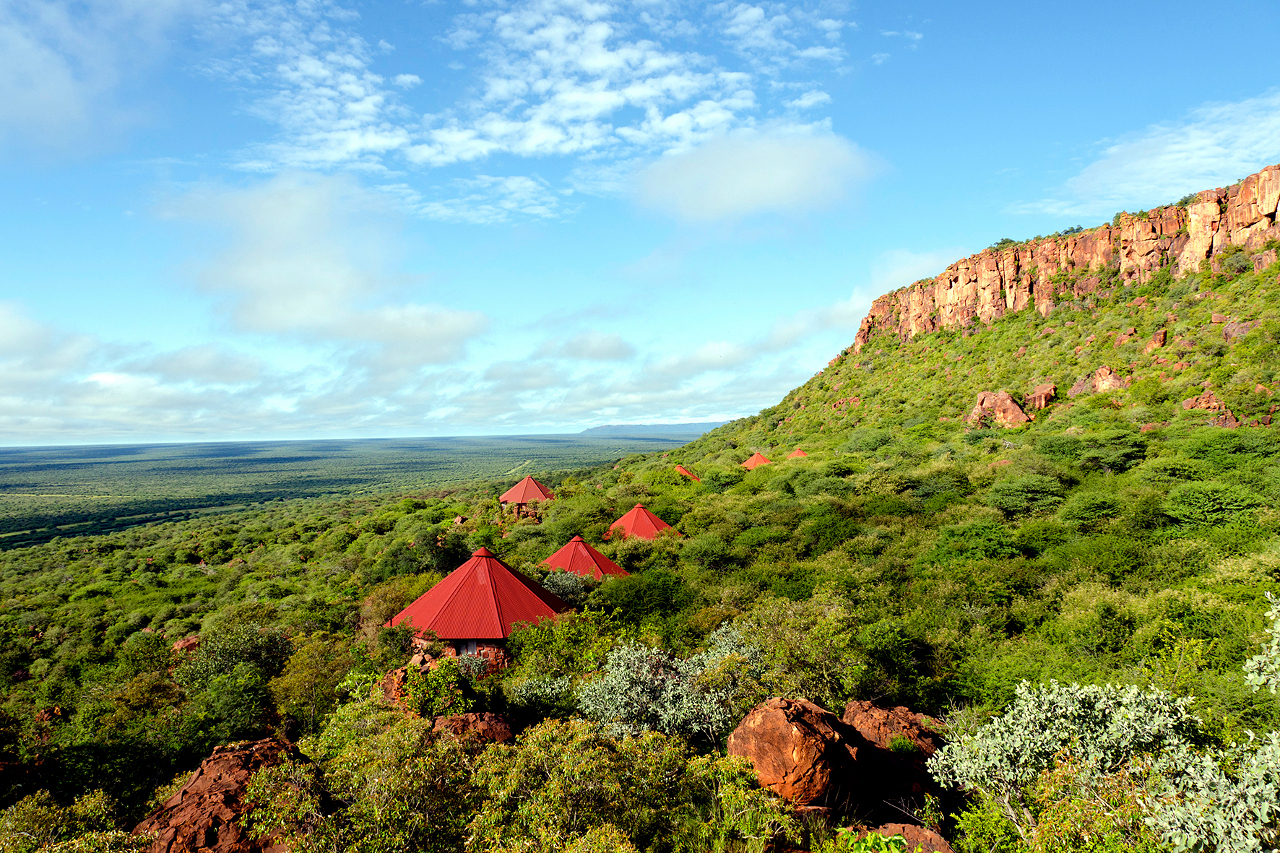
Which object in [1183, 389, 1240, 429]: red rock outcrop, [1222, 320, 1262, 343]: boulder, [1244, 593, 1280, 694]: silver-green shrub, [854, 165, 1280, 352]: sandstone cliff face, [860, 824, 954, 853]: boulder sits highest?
[854, 165, 1280, 352]: sandstone cliff face

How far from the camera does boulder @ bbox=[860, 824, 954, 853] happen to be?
34.8ft

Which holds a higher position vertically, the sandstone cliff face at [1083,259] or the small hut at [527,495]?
the sandstone cliff face at [1083,259]

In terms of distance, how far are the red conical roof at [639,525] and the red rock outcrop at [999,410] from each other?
3937cm

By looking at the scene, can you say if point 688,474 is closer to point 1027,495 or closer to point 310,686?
point 1027,495

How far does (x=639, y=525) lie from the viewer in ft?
143

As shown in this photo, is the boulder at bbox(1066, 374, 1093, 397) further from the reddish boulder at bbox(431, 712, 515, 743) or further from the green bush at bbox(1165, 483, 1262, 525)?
the reddish boulder at bbox(431, 712, 515, 743)

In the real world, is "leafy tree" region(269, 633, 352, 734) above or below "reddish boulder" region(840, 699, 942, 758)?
above

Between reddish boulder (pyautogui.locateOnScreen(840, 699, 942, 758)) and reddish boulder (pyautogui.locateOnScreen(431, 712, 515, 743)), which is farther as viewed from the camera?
reddish boulder (pyautogui.locateOnScreen(840, 699, 942, 758))

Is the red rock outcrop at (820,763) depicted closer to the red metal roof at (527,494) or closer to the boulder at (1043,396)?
the red metal roof at (527,494)

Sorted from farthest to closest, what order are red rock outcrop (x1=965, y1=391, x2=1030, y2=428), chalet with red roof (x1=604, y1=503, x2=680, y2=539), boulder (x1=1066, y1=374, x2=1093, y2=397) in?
red rock outcrop (x1=965, y1=391, x2=1030, y2=428)
boulder (x1=1066, y1=374, x2=1093, y2=397)
chalet with red roof (x1=604, y1=503, x2=680, y2=539)

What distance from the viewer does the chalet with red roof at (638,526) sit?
43188 millimetres

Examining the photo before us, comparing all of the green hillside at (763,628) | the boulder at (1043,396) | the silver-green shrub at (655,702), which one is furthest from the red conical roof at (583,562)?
the boulder at (1043,396)

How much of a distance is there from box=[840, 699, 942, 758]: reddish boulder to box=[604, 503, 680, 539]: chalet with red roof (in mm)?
26195

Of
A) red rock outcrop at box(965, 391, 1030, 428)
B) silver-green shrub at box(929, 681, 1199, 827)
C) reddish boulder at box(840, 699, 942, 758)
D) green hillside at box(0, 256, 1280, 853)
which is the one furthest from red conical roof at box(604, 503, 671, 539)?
red rock outcrop at box(965, 391, 1030, 428)
